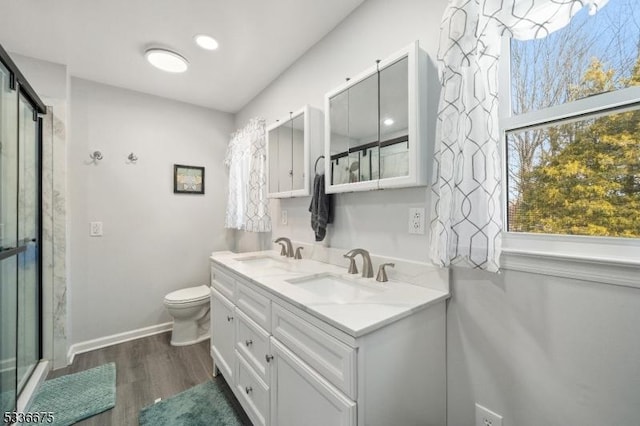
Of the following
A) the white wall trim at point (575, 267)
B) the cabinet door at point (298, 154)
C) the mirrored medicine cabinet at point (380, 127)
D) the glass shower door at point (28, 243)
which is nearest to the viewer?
the white wall trim at point (575, 267)

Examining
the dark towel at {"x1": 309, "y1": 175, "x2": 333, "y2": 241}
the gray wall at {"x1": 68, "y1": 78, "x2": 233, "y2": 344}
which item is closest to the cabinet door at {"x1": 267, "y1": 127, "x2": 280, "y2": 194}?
the dark towel at {"x1": 309, "y1": 175, "x2": 333, "y2": 241}

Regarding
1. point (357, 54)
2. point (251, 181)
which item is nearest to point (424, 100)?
point (357, 54)

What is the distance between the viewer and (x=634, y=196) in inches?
30.9

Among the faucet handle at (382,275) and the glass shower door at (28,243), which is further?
the glass shower door at (28,243)

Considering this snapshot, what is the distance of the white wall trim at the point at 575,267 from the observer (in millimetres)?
749

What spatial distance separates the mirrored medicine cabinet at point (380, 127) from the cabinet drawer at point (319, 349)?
73cm

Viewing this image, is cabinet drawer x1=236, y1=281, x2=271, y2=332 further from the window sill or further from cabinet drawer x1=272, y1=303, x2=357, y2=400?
the window sill

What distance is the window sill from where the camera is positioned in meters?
0.76

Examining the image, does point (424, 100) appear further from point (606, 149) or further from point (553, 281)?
point (553, 281)

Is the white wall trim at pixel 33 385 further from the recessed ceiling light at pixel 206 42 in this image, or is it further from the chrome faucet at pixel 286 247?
the recessed ceiling light at pixel 206 42

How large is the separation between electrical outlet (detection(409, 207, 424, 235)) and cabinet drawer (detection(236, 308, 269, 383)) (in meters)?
0.85

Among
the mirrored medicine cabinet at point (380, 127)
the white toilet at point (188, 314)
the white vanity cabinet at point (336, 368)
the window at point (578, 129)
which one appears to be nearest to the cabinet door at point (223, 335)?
the white vanity cabinet at point (336, 368)

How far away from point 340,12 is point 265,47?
0.60m

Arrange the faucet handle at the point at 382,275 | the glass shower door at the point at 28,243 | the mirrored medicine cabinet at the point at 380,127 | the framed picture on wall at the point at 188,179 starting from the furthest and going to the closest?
the framed picture on wall at the point at 188,179, the glass shower door at the point at 28,243, the faucet handle at the point at 382,275, the mirrored medicine cabinet at the point at 380,127
